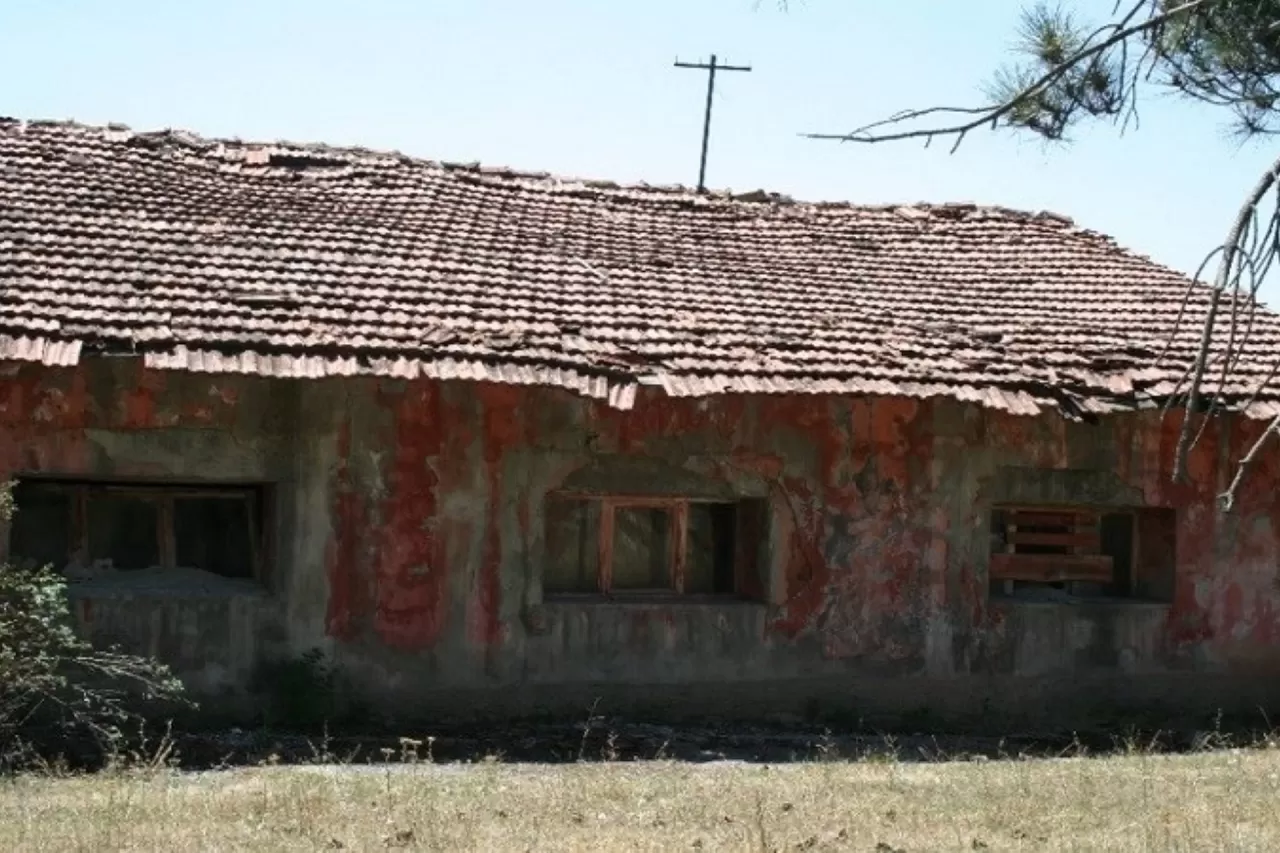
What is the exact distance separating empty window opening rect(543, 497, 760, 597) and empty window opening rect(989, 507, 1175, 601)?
2.05m

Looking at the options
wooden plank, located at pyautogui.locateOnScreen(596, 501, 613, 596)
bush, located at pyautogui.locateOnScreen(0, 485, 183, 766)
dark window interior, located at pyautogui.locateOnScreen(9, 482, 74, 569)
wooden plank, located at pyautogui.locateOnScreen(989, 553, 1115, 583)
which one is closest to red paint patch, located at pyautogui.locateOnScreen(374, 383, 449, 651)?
wooden plank, located at pyautogui.locateOnScreen(596, 501, 613, 596)

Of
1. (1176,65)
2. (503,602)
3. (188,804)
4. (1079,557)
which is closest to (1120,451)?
(1079,557)

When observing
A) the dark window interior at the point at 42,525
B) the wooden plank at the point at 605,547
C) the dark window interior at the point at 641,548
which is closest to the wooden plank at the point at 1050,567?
the dark window interior at the point at 641,548

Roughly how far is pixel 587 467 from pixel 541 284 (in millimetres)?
1732

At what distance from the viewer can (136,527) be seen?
499 inches

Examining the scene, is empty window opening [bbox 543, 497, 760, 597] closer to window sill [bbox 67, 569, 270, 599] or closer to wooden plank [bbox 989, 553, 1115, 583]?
wooden plank [bbox 989, 553, 1115, 583]

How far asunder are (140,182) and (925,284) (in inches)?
259

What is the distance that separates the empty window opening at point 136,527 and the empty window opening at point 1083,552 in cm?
567

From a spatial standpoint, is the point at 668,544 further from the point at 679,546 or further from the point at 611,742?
the point at 611,742

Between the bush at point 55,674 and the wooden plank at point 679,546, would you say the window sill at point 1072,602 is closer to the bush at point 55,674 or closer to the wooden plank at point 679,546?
the wooden plank at point 679,546

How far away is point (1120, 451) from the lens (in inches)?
551

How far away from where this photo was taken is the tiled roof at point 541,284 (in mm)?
12109

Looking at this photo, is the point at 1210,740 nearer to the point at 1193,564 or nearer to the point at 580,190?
the point at 1193,564

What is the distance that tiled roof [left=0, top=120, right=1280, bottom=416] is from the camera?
12.1 meters
